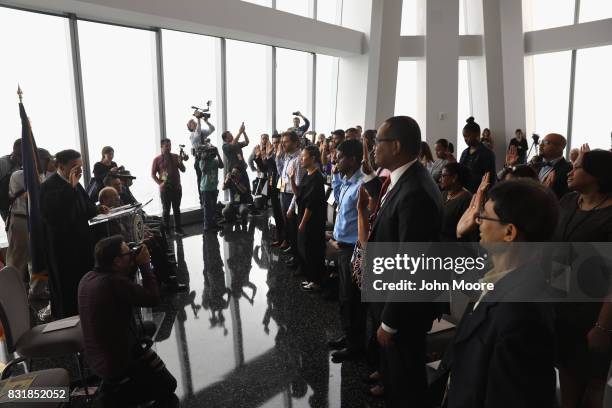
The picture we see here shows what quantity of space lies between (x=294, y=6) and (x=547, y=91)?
7176 millimetres

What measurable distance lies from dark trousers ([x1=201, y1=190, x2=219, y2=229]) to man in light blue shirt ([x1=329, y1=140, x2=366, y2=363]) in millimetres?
3864

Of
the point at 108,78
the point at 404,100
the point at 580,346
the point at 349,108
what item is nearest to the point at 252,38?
the point at 108,78

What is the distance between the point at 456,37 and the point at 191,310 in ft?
29.8

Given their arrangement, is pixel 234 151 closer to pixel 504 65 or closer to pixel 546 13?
pixel 504 65

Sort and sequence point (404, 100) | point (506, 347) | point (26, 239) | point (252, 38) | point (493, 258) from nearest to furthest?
point (506, 347) → point (493, 258) → point (26, 239) → point (252, 38) → point (404, 100)

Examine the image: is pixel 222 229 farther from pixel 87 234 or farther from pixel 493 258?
pixel 493 258

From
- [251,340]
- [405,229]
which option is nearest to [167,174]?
[251,340]

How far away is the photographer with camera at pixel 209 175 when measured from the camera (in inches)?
252

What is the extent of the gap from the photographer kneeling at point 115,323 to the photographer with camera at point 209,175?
13.5 ft

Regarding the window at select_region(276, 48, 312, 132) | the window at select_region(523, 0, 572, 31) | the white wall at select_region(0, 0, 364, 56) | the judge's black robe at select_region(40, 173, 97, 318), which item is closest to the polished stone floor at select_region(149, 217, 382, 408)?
the judge's black robe at select_region(40, 173, 97, 318)

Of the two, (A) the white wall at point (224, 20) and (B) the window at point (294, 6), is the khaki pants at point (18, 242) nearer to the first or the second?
(A) the white wall at point (224, 20)

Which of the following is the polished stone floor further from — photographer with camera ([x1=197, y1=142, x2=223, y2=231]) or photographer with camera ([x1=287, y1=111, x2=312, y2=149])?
photographer with camera ([x1=287, y1=111, x2=312, y2=149])

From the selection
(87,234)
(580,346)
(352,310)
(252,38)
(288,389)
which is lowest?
(288,389)

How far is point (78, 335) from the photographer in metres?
2.48
